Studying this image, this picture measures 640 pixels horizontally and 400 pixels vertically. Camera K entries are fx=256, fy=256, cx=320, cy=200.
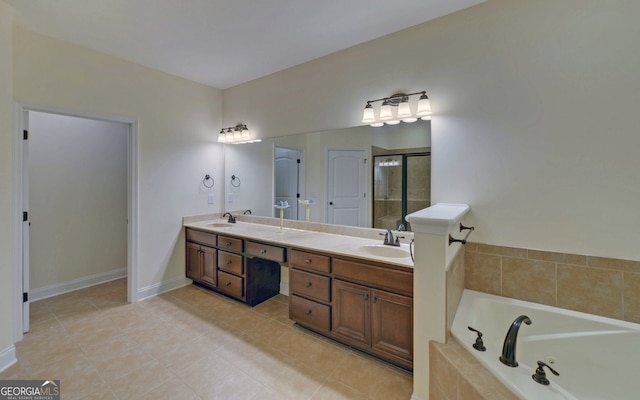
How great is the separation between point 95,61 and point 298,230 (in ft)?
9.02

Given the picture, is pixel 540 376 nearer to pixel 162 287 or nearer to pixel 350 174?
pixel 350 174

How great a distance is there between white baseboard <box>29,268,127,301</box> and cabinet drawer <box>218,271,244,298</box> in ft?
6.12

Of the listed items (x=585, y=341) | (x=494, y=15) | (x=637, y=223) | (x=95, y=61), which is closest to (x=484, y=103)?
(x=494, y=15)

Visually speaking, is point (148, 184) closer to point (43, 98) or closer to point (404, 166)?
point (43, 98)

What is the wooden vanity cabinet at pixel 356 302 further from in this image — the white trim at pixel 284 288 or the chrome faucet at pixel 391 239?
the white trim at pixel 284 288

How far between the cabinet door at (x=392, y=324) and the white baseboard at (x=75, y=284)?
3759mm

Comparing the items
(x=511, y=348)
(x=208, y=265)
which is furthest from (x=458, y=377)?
(x=208, y=265)

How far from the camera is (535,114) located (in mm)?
1745

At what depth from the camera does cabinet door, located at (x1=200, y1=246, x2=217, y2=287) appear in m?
3.07

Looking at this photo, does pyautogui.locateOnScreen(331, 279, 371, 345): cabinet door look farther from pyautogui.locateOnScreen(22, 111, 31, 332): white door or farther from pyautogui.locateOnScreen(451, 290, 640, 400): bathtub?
pyautogui.locateOnScreen(22, 111, 31, 332): white door

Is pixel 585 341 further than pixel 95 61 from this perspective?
No

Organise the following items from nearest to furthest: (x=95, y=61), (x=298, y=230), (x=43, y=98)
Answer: (x=43, y=98) < (x=95, y=61) < (x=298, y=230)

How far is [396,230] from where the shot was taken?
2383 mm

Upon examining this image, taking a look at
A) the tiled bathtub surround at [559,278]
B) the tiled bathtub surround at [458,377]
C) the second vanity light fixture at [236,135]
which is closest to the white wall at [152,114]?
the second vanity light fixture at [236,135]
